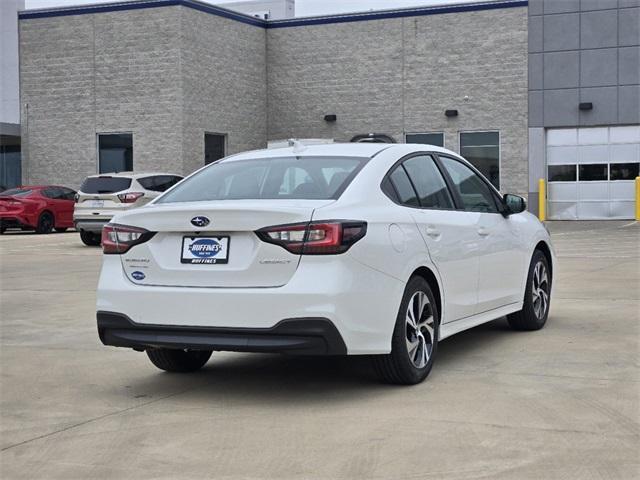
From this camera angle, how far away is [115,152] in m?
36.2

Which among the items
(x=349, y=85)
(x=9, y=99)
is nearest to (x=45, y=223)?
(x=349, y=85)

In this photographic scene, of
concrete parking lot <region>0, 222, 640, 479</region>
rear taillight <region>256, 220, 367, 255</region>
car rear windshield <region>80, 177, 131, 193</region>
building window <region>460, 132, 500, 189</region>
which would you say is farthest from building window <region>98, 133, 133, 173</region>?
rear taillight <region>256, 220, 367, 255</region>

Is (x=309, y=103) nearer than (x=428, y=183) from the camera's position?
No

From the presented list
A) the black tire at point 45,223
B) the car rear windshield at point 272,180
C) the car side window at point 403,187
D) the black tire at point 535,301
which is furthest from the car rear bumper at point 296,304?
the black tire at point 45,223

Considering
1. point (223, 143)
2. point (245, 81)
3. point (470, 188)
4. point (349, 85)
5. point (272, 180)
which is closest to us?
point (272, 180)

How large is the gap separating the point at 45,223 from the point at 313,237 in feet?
81.8

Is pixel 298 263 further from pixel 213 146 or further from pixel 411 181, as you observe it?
pixel 213 146

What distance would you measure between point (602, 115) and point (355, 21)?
927cm

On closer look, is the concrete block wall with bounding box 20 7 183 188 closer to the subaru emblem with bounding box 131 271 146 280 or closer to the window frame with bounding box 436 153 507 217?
the window frame with bounding box 436 153 507 217

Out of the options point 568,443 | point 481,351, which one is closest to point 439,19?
point 481,351

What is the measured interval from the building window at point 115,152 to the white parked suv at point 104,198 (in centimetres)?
1208

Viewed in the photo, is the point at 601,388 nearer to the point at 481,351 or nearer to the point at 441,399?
the point at 441,399

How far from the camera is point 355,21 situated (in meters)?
37.6

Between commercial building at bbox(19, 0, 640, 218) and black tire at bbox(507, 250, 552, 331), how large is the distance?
2660cm
